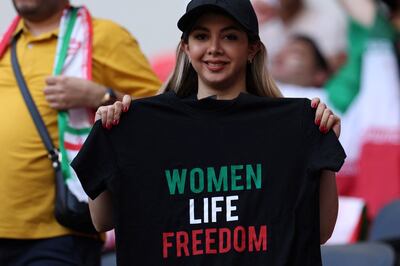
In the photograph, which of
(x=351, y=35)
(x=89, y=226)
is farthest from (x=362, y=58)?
(x=89, y=226)

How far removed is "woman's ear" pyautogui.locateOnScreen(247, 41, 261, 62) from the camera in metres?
3.58

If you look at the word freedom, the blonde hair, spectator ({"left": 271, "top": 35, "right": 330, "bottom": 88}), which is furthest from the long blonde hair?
spectator ({"left": 271, "top": 35, "right": 330, "bottom": 88})

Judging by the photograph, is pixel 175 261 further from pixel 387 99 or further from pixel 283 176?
pixel 387 99

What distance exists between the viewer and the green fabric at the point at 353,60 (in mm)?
7438

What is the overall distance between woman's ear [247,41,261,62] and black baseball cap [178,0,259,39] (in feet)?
0.17

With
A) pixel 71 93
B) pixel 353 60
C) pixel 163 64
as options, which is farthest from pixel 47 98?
pixel 353 60

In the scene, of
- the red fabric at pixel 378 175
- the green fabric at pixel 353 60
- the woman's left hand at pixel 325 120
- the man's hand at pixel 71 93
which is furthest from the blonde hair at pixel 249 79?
the green fabric at pixel 353 60

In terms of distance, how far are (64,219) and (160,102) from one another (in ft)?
3.30

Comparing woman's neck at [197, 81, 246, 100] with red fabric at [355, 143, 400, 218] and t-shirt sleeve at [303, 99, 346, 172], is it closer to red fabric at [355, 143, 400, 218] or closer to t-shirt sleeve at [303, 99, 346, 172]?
t-shirt sleeve at [303, 99, 346, 172]

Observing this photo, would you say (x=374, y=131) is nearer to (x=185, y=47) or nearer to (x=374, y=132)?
(x=374, y=132)

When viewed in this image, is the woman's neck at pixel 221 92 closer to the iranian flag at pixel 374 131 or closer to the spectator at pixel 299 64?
the iranian flag at pixel 374 131

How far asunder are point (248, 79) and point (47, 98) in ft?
3.41

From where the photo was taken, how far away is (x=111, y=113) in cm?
345

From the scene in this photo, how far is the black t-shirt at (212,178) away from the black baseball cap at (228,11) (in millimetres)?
202
